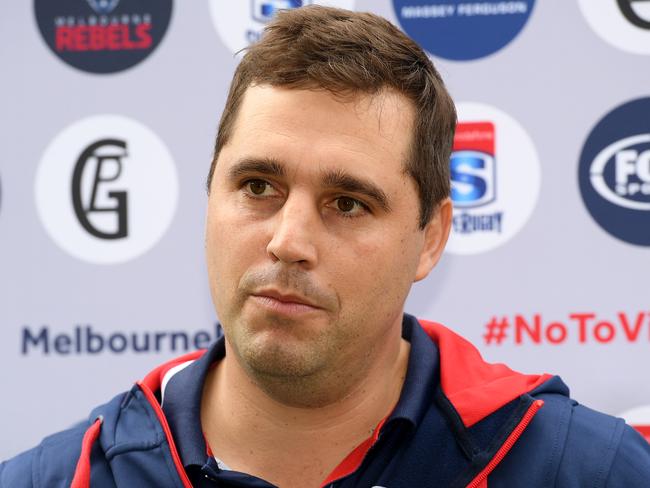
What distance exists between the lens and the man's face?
1240 mm

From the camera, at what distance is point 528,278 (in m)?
1.96

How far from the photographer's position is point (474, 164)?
78.6 inches

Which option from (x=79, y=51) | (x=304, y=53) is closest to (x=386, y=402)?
(x=304, y=53)

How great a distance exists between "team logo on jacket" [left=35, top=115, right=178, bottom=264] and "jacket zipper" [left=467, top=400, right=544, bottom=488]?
1.02m

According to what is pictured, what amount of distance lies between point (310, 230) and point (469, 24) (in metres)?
0.94

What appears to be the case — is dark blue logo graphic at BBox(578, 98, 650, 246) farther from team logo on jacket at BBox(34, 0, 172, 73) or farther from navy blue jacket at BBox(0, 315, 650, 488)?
team logo on jacket at BBox(34, 0, 172, 73)

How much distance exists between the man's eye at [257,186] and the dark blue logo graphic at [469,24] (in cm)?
83

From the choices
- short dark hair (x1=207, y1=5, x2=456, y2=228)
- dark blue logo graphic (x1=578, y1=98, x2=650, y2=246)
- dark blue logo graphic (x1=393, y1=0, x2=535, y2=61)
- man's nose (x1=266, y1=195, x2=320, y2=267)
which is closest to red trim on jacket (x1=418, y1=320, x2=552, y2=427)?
short dark hair (x1=207, y1=5, x2=456, y2=228)

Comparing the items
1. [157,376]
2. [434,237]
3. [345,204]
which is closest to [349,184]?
[345,204]

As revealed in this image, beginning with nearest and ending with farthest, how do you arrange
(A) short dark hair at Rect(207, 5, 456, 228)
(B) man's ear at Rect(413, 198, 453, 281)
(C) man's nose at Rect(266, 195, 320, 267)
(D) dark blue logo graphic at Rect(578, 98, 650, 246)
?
(C) man's nose at Rect(266, 195, 320, 267) → (A) short dark hair at Rect(207, 5, 456, 228) → (B) man's ear at Rect(413, 198, 453, 281) → (D) dark blue logo graphic at Rect(578, 98, 650, 246)

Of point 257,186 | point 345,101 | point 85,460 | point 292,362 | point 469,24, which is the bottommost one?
point 85,460

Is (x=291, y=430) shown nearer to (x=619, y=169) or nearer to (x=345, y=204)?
(x=345, y=204)

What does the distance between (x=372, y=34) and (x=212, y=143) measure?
29.3 inches

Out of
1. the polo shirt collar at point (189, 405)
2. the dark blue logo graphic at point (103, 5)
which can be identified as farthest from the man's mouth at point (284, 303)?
the dark blue logo graphic at point (103, 5)
